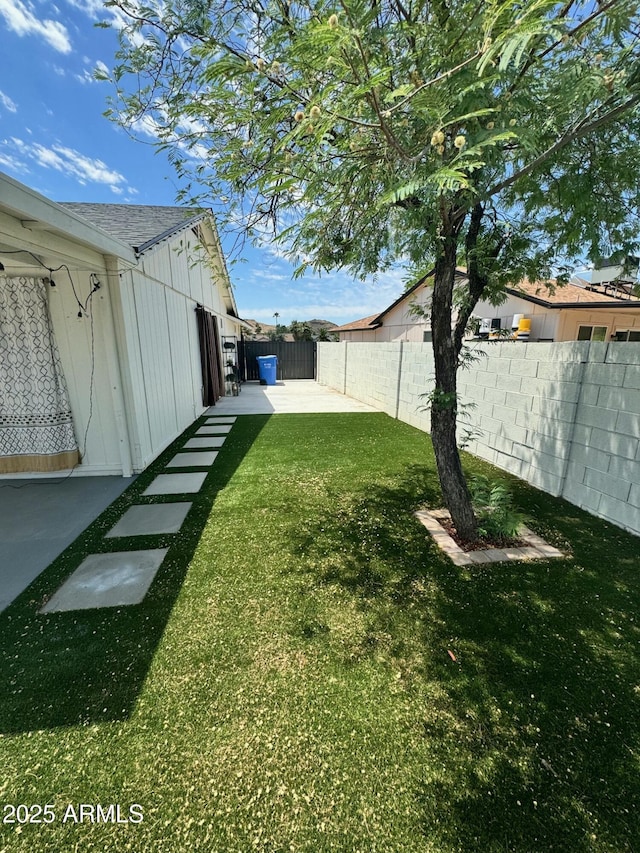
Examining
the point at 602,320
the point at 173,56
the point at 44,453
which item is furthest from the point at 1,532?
the point at 602,320

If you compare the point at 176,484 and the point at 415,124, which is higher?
the point at 415,124

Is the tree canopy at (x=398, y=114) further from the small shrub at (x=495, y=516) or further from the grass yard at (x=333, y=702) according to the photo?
the grass yard at (x=333, y=702)

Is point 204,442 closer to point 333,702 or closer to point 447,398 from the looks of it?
point 447,398

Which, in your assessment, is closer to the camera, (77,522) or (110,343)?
(77,522)

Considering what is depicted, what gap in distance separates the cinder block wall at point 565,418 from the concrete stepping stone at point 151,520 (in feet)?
9.44

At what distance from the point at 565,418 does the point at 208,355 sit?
8273 millimetres

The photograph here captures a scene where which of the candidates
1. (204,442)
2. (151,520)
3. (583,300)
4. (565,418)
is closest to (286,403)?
(204,442)

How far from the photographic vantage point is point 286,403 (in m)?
10.9

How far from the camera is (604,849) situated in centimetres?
126

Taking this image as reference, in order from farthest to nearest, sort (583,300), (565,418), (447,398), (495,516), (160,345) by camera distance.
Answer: (583,300), (160,345), (565,418), (495,516), (447,398)

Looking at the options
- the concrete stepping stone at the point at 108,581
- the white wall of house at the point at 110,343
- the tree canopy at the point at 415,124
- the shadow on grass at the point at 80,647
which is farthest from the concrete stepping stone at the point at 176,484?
the tree canopy at the point at 415,124

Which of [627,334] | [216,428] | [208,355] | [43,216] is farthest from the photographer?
[627,334]

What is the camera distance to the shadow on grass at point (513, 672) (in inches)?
53.5

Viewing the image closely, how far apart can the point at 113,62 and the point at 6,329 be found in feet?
10.4
